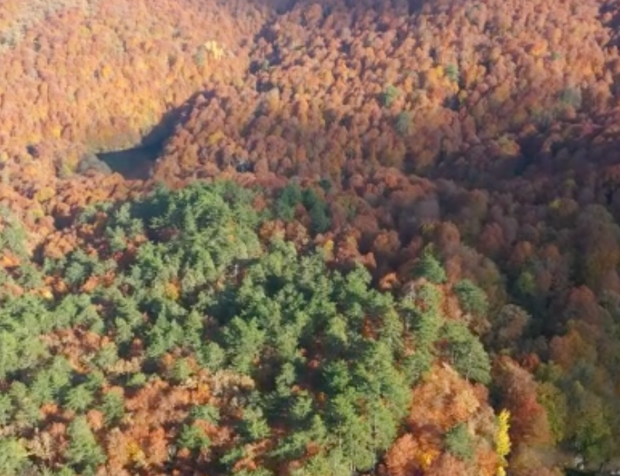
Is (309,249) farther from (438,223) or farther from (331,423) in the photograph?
(331,423)

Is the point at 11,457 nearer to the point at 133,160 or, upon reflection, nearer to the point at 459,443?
the point at 459,443

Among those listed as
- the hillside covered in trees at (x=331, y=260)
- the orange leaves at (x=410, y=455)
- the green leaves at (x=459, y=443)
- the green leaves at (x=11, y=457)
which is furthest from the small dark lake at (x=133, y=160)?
the green leaves at (x=459, y=443)

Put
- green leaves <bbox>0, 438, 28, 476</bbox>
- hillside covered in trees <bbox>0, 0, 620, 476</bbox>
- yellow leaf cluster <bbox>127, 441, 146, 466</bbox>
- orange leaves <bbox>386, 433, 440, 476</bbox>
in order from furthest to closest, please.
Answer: hillside covered in trees <bbox>0, 0, 620, 476</bbox>
yellow leaf cluster <bbox>127, 441, 146, 466</bbox>
green leaves <bbox>0, 438, 28, 476</bbox>
orange leaves <bbox>386, 433, 440, 476</bbox>

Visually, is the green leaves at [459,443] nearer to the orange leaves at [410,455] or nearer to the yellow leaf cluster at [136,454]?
the orange leaves at [410,455]

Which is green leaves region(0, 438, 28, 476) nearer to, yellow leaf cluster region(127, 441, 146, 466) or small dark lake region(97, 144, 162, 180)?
yellow leaf cluster region(127, 441, 146, 466)

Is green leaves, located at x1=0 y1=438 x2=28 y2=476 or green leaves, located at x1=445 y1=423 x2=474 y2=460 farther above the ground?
green leaves, located at x1=445 y1=423 x2=474 y2=460

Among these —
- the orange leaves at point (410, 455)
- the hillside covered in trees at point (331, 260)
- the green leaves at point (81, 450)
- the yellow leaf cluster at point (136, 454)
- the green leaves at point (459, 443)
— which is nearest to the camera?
the green leaves at point (459, 443)

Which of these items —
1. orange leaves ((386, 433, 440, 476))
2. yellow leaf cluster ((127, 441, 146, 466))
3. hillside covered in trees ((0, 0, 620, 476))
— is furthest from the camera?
hillside covered in trees ((0, 0, 620, 476))

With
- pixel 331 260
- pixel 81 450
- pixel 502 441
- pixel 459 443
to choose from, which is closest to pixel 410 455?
pixel 459 443

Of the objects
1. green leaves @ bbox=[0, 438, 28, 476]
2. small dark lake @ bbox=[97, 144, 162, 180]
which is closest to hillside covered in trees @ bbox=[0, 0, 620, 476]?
green leaves @ bbox=[0, 438, 28, 476]
